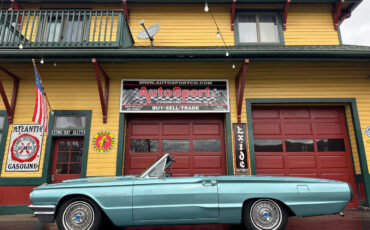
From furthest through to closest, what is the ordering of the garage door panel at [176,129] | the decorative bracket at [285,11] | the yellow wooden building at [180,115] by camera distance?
the decorative bracket at [285,11] < the garage door panel at [176,129] < the yellow wooden building at [180,115]

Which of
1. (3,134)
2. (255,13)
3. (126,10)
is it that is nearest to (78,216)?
(3,134)

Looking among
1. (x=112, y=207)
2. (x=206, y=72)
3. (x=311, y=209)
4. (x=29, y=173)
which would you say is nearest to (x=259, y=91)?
(x=206, y=72)

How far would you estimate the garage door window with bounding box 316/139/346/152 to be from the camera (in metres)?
7.38

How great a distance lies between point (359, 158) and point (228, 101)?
4.25 m

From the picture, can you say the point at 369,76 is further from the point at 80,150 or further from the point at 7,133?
the point at 7,133

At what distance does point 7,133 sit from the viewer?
6977mm

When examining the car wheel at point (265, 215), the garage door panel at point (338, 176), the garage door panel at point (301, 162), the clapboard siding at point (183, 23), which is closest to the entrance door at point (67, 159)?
the clapboard siding at point (183, 23)

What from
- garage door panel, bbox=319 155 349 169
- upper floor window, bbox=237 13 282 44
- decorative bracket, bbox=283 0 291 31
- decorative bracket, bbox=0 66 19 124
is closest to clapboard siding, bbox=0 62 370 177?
decorative bracket, bbox=0 66 19 124

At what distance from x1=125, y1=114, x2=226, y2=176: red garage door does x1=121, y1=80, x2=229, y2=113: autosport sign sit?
428mm

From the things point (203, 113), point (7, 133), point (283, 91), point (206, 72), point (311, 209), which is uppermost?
point (206, 72)

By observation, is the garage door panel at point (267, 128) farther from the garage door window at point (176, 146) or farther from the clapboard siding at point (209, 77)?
the garage door window at point (176, 146)

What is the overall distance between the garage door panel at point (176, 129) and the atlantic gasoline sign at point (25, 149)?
12.2ft

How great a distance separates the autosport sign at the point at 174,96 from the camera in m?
7.19

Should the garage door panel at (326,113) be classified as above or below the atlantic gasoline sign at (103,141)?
above
